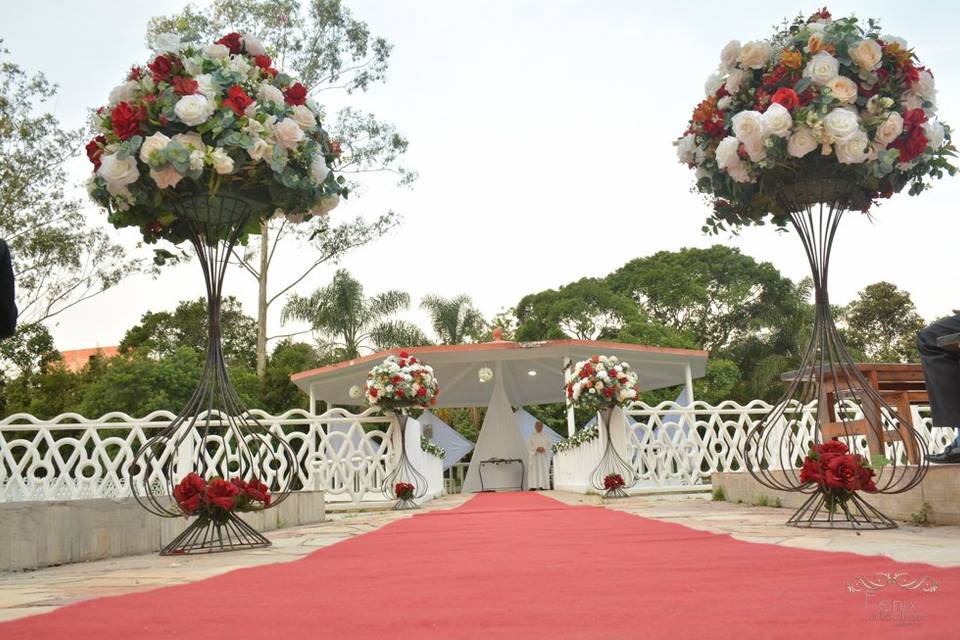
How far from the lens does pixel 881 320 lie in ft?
98.7

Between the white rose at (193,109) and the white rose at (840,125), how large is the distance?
291cm

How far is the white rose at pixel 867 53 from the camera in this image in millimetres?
3613

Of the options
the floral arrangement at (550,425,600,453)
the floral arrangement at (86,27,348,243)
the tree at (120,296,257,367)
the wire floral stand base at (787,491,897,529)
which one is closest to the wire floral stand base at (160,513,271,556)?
the floral arrangement at (86,27,348,243)

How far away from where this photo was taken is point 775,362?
25906 mm

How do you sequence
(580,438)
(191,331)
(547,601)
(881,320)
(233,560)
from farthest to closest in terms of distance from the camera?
1. (881,320)
2. (191,331)
3. (580,438)
4. (233,560)
5. (547,601)

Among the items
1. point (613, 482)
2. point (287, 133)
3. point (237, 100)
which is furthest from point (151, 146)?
point (613, 482)

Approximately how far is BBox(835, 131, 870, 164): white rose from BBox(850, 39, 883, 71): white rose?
346mm

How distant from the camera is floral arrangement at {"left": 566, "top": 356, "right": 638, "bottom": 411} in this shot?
945 cm

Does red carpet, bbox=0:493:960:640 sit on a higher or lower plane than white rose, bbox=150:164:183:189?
lower

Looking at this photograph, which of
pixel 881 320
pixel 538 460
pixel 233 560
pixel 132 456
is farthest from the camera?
pixel 881 320

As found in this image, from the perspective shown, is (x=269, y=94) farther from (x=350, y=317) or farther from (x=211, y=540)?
(x=350, y=317)

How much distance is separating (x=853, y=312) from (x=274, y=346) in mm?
22933

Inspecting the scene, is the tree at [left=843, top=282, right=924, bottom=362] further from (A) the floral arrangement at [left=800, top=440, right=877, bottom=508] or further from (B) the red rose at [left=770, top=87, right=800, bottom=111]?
(B) the red rose at [left=770, top=87, right=800, bottom=111]

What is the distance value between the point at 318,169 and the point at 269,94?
44 cm
